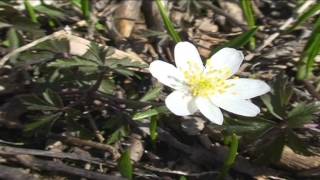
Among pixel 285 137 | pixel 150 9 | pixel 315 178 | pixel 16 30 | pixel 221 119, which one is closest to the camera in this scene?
pixel 221 119

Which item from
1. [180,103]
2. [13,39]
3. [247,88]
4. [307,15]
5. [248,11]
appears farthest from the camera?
[248,11]

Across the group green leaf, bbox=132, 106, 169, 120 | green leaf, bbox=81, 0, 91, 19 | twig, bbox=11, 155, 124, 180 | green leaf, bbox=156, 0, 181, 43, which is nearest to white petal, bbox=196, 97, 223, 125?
green leaf, bbox=132, 106, 169, 120

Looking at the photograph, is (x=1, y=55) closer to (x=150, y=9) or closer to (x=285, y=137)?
(x=150, y=9)

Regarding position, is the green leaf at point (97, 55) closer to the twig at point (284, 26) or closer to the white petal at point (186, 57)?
the white petal at point (186, 57)

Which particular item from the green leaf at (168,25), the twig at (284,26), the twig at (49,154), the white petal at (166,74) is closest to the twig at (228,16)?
the twig at (284,26)

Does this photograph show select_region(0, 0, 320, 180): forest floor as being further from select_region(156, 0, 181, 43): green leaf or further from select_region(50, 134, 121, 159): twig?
select_region(156, 0, 181, 43): green leaf

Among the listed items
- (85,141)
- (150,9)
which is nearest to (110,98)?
(85,141)

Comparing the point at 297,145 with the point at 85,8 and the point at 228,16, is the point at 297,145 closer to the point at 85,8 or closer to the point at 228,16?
the point at 228,16

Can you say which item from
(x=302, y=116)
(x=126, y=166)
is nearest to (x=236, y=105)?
(x=302, y=116)
